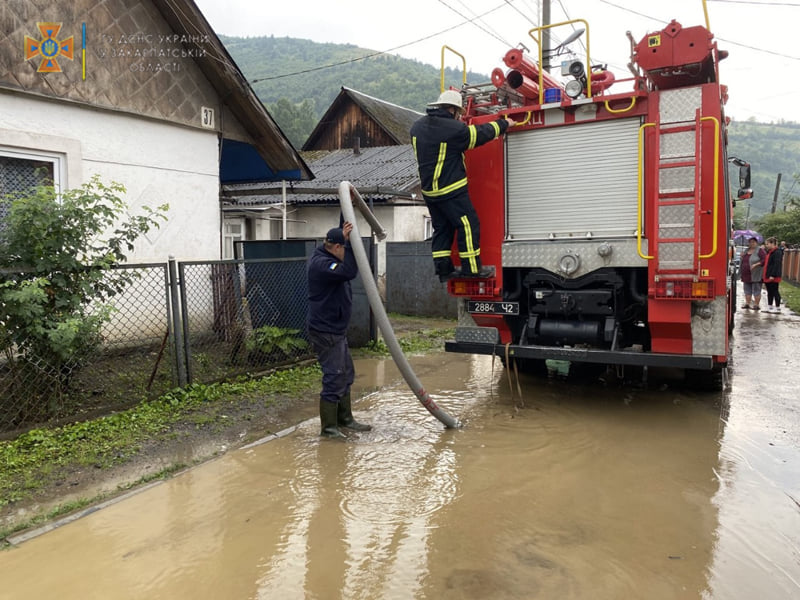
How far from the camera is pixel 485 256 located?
6.29 m

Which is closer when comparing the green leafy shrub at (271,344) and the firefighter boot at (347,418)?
the firefighter boot at (347,418)

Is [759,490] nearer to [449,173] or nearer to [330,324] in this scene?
[330,324]

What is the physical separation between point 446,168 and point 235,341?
3.47m

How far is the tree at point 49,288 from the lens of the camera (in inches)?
196

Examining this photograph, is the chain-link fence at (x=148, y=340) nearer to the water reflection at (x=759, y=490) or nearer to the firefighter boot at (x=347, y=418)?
the firefighter boot at (x=347, y=418)

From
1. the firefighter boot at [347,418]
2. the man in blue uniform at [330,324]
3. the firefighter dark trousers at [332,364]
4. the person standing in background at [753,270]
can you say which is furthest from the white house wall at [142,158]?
the person standing in background at [753,270]

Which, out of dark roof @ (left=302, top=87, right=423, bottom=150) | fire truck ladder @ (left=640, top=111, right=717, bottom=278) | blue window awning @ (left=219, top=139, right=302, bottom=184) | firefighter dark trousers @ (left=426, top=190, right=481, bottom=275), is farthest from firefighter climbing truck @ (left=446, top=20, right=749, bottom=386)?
dark roof @ (left=302, top=87, right=423, bottom=150)

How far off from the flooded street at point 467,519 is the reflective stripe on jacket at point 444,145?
2.22 meters

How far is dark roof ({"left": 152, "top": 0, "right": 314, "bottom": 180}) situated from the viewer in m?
7.98

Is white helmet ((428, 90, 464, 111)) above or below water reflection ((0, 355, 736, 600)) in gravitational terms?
above

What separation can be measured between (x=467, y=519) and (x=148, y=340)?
5114 mm

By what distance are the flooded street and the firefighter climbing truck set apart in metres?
0.84

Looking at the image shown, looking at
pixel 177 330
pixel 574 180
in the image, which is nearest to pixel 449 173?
pixel 574 180

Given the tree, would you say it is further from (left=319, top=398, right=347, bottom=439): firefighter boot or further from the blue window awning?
the blue window awning
